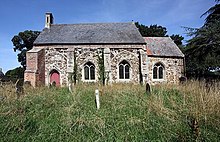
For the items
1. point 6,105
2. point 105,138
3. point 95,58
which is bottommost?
point 105,138

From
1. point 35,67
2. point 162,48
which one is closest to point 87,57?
point 35,67

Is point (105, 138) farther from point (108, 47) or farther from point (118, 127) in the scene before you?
point (108, 47)

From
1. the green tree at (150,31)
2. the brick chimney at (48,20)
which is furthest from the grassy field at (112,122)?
the green tree at (150,31)

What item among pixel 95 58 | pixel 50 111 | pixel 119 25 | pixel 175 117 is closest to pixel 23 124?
pixel 50 111

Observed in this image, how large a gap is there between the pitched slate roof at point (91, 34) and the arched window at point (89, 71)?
268cm

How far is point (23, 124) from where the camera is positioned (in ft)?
16.8

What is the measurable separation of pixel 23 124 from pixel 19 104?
1521mm

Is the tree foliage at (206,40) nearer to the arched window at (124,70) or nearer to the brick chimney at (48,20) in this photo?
the arched window at (124,70)

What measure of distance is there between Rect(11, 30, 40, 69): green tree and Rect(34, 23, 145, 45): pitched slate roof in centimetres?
3228

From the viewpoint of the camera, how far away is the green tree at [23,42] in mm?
54256

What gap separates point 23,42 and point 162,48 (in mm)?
44481

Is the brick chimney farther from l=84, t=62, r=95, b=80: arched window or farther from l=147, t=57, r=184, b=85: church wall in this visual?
l=147, t=57, r=184, b=85: church wall

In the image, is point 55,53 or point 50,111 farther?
point 55,53

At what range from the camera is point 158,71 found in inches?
927
